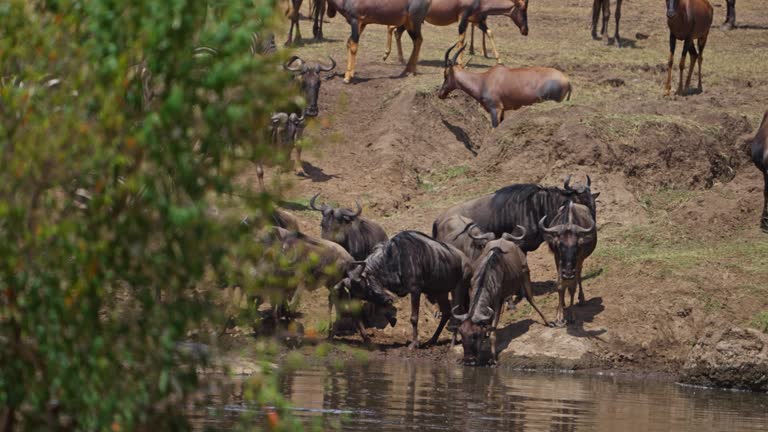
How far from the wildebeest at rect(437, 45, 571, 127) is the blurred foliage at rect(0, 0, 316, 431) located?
1913 cm

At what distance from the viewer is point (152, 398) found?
233 inches

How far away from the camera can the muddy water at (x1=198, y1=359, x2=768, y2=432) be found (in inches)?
456

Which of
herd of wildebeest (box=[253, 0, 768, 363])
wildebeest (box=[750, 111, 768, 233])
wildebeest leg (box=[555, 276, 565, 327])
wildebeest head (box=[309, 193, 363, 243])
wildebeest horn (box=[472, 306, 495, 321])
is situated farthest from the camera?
wildebeest (box=[750, 111, 768, 233])

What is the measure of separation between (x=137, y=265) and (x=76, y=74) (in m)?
0.85

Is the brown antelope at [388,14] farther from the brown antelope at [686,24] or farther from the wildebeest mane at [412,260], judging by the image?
the wildebeest mane at [412,260]

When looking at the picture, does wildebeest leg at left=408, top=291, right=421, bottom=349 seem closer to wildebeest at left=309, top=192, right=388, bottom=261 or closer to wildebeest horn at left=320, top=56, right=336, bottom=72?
wildebeest at left=309, top=192, right=388, bottom=261

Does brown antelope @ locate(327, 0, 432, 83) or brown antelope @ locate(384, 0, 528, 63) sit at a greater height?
brown antelope @ locate(384, 0, 528, 63)

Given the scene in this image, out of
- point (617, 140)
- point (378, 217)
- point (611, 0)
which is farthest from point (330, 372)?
point (611, 0)

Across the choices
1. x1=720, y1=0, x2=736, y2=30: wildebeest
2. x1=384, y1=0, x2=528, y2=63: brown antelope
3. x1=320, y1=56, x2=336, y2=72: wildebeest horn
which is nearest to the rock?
x1=320, y1=56, x2=336, y2=72: wildebeest horn

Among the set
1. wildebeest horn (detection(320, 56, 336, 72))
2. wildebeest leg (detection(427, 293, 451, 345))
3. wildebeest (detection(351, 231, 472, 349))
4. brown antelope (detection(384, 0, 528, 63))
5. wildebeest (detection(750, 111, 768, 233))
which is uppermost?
brown antelope (detection(384, 0, 528, 63))

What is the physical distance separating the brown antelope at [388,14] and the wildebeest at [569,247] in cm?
1091

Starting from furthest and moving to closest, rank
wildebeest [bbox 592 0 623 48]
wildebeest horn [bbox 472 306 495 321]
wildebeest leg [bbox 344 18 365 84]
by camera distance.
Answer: wildebeest [bbox 592 0 623 48], wildebeest leg [bbox 344 18 365 84], wildebeest horn [bbox 472 306 495 321]

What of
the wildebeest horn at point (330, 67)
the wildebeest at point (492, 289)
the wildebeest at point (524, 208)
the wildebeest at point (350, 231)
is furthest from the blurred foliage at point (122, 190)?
the wildebeest horn at point (330, 67)

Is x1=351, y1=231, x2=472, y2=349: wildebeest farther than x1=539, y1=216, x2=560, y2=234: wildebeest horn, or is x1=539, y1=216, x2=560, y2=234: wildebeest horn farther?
x1=351, y1=231, x2=472, y2=349: wildebeest
